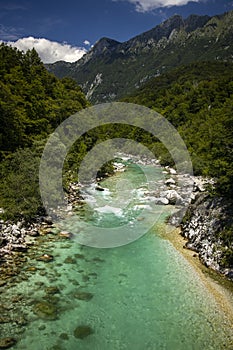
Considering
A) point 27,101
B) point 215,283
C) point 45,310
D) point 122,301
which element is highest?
point 27,101

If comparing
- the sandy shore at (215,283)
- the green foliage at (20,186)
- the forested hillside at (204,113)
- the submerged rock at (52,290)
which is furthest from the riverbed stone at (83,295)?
the forested hillside at (204,113)

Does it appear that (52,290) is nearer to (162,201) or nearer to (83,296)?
(83,296)

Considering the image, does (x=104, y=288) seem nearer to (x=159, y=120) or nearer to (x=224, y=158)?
(x=224, y=158)

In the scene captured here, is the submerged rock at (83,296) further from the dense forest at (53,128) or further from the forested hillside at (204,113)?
Answer: the forested hillside at (204,113)

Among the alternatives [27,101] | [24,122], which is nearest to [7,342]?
[24,122]

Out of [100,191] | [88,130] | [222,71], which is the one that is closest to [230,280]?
[100,191]
